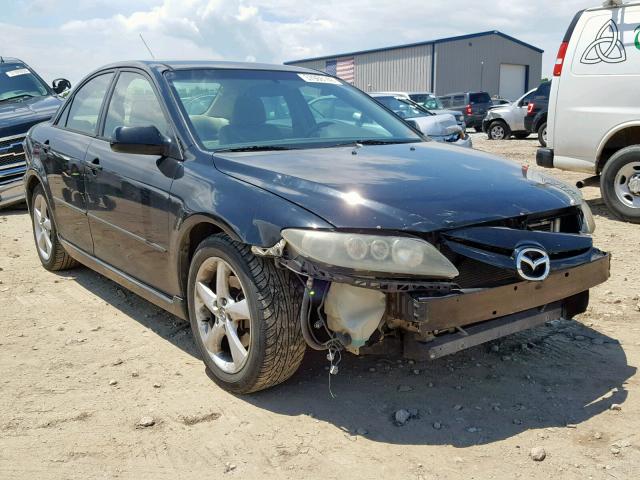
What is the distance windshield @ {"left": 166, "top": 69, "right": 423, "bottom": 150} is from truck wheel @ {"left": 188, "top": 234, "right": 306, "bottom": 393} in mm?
730

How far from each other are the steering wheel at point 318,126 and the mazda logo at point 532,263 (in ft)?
5.32

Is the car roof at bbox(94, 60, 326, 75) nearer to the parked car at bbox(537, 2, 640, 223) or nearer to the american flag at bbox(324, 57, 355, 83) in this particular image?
the parked car at bbox(537, 2, 640, 223)

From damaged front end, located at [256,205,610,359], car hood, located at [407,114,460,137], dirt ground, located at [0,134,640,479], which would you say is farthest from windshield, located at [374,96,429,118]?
damaged front end, located at [256,205,610,359]

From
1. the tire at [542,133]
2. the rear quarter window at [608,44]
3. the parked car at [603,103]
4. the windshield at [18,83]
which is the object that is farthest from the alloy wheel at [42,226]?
the tire at [542,133]

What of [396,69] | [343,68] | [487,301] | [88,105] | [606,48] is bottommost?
[487,301]

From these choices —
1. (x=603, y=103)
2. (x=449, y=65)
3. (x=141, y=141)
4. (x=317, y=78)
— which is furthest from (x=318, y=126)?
(x=449, y=65)

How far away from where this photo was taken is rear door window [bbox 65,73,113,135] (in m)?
4.61

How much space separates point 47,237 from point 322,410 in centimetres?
351

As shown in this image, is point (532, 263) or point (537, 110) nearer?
point (532, 263)

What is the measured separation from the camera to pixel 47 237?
5586 millimetres

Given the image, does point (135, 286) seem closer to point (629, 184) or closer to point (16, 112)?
point (629, 184)

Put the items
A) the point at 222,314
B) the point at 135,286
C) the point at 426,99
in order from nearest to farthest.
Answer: the point at 222,314 → the point at 135,286 → the point at 426,99

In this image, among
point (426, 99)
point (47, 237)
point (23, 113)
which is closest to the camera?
point (47, 237)

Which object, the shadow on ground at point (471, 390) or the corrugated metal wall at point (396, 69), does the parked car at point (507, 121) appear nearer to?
the shadow on ground at point (471, 390)
